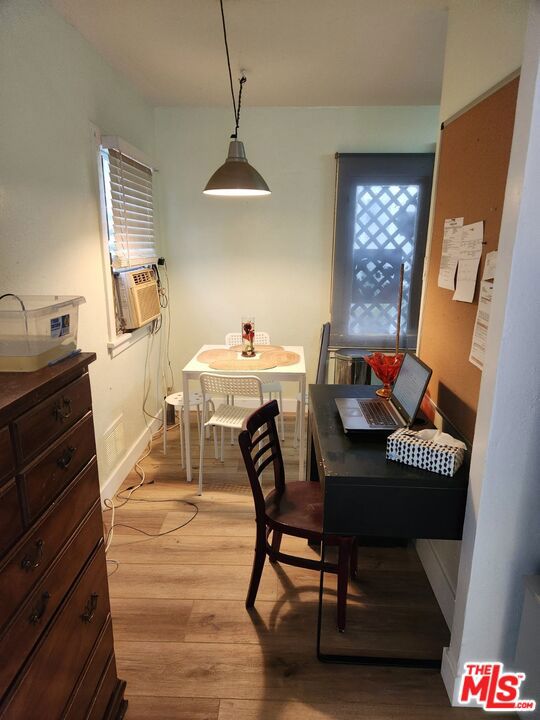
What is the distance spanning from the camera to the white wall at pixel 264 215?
346 cm

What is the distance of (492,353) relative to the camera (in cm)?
126

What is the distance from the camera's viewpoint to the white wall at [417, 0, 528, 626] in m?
1.38

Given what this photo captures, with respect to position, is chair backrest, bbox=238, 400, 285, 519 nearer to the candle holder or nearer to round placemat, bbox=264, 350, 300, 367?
round placemat, bbox=264, 350, 300, 367

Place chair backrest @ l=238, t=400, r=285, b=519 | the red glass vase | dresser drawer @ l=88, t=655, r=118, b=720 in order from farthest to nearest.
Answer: the red glass vase < chair backrest @ l=238, t=400, r=285, b=519 < dresser drawer @ l=88, t=655, r=118, b=720

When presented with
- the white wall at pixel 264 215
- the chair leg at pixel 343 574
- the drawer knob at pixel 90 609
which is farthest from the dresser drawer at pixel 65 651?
the white wall at pixel 264 215

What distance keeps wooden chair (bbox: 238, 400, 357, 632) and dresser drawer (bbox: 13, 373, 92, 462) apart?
24.6 inches

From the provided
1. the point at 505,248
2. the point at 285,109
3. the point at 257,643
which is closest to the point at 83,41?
the point at 285,109

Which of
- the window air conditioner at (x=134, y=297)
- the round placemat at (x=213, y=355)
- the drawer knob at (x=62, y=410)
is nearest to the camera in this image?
the drawer knob at (x=62, y=410)

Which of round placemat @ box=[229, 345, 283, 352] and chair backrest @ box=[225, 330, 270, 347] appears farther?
chair backrest @ box=[225, 330, 270, 347]

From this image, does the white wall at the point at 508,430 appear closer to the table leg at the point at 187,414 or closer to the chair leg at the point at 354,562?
the chair leg at the point at 354,562

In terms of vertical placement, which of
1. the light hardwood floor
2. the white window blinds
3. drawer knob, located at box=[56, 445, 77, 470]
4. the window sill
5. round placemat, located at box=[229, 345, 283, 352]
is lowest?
the light hardwood floor

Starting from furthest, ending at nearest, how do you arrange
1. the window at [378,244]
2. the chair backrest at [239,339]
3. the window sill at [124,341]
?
1. the chair backrest at [239,339]
2. the window at [378,244]
3. the window sill at [124,341]

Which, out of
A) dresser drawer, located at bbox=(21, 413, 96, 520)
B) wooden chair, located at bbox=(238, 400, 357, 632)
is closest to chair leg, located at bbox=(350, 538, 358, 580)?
wooden chair, located at bbox=(238, 400, 357, 632)

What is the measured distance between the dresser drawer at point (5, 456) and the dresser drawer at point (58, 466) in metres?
0.05
